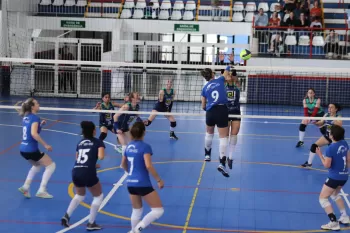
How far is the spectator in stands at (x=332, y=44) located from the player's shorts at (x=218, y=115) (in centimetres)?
1609

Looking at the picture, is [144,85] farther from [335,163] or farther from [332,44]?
[335,163]

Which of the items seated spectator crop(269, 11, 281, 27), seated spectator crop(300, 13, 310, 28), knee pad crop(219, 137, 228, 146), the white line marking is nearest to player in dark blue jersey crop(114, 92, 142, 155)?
the white line marking

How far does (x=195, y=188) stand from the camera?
40.9ft

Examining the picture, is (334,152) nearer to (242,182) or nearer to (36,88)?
(242,182)

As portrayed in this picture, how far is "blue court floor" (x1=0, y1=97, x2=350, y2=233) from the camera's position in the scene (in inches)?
402

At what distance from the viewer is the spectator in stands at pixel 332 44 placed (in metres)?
26.0

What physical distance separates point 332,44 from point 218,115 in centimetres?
1666

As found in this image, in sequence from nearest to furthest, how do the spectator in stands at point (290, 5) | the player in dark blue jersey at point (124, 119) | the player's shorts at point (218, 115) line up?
the player's shorts at point (218, 115), the player in dark blue jersey at point (124, 119), the spectator in stands at point (290, 5)

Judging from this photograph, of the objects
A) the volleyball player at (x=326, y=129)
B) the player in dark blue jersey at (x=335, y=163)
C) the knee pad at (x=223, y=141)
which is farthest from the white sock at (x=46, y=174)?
the volleyball player at (x=326, y=129)

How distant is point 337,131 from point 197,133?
9.72 m

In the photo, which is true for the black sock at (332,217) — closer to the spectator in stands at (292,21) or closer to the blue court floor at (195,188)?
the blue court floor at (195,188)

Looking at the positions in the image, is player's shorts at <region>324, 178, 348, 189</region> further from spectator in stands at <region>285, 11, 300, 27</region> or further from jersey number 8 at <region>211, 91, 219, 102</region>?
spectator in stands at <region>285, 11, 300, 27</region>

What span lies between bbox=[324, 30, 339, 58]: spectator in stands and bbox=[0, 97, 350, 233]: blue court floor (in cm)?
787

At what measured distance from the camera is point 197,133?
758 inches
